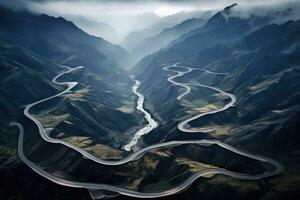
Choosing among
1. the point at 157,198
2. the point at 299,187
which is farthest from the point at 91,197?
the point at 299,187

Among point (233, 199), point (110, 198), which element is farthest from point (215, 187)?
point (110, 198)

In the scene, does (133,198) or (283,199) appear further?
(133,198)

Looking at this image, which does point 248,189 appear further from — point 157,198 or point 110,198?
point 110,198

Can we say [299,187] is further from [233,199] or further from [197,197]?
[197,197]

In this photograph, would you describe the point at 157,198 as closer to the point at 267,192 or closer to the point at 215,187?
the point at 215,187

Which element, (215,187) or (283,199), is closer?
(283,199)

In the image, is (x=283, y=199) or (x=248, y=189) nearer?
(x=283, y=199)

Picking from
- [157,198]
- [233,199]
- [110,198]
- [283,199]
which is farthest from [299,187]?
[110,198]
